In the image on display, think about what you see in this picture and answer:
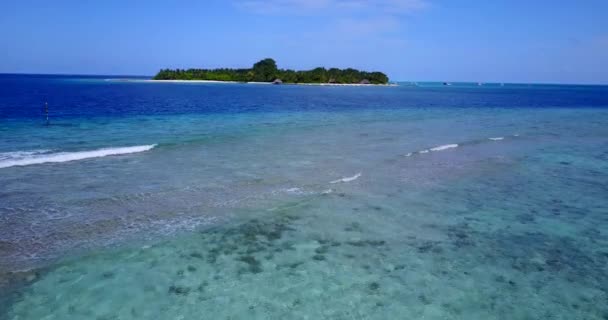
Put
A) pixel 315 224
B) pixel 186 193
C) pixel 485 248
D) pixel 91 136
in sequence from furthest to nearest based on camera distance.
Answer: pixel 91 136, pixel 186 193, pixel 315 224, pixel 485 248

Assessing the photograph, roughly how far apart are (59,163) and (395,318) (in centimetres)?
1788

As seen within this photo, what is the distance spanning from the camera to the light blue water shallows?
27.0 feet

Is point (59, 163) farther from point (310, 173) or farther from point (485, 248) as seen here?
point (485, 248)

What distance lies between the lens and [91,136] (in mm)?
27516

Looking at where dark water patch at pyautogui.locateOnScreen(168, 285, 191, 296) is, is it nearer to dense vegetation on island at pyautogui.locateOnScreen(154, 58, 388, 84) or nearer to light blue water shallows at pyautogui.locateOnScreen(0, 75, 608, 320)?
light blue water shallows at pyautogui.locateOnScreen(0, 75, 608, 320)

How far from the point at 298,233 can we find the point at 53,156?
1554 cm

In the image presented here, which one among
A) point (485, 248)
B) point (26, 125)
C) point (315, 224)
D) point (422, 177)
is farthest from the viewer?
point (26, 125)

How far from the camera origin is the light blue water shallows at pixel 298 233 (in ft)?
27.0

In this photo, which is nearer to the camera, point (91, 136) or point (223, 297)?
point (223, 297)

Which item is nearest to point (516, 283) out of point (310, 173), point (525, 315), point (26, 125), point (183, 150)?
point (525, 315)

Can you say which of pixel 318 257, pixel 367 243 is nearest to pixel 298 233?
Answer: pixel 318 257

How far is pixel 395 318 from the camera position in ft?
25.3

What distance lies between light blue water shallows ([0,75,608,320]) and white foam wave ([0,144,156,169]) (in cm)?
10

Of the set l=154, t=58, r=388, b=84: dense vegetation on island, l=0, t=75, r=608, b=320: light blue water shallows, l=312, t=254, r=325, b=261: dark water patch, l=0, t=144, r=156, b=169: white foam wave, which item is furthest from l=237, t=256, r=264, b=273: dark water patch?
l=154, t=58, r=388, b=84: dense vegetation on island
